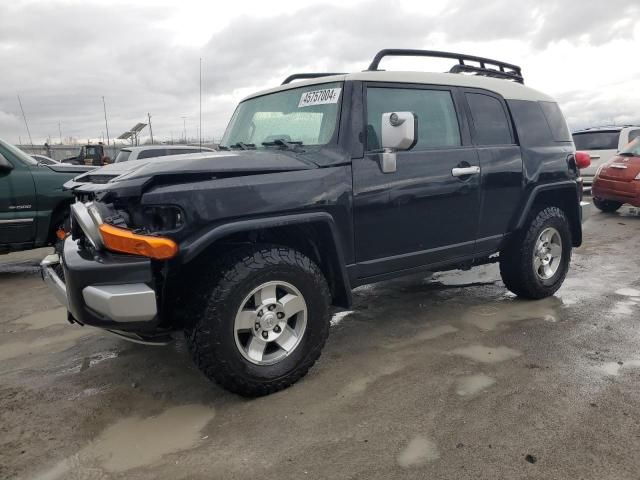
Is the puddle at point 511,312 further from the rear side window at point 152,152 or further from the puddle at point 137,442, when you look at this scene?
the rear side window at point 152,152

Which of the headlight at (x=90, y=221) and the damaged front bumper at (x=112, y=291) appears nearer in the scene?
the damaged front bumper at (x=112, y=291)

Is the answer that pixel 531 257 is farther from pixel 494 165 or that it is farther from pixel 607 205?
pixel 607 205

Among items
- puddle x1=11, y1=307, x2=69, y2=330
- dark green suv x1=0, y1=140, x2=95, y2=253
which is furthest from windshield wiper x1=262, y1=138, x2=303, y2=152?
dark green suv x1=0, y1=140, x2=95, y2=253

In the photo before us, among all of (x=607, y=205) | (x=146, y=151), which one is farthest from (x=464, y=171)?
(x=607, y=205)

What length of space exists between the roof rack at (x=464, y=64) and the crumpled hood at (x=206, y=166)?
1137mm

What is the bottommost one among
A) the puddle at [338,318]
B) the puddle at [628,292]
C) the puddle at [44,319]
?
the puddle at [44,319]

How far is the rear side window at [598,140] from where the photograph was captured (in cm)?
1135

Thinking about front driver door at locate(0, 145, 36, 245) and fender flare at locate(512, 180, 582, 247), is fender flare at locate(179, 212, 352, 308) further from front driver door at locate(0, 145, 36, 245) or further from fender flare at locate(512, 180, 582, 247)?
front driver door at locate(0, 145, 36, 245)

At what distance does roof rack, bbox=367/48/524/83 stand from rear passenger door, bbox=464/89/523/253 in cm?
42

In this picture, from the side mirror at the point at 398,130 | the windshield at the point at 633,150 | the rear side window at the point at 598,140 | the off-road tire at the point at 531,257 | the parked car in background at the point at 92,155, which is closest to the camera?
the side mirror at the point at 398,130

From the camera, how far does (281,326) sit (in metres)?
2.97

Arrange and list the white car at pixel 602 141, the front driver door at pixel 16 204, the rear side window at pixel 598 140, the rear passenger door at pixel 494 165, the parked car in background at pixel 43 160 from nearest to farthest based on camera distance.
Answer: the rear passenger door at pixel 494 165, the front driver door at pixel 16 204, the parked car in background at pixel 43 160, the white car at pixel 602 141, the rear side window at pixel 598 140

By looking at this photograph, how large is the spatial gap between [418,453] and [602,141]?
450 inches

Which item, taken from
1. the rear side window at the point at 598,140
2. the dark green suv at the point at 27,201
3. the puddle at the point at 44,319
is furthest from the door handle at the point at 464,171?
the rear side window at the point at 598,140
